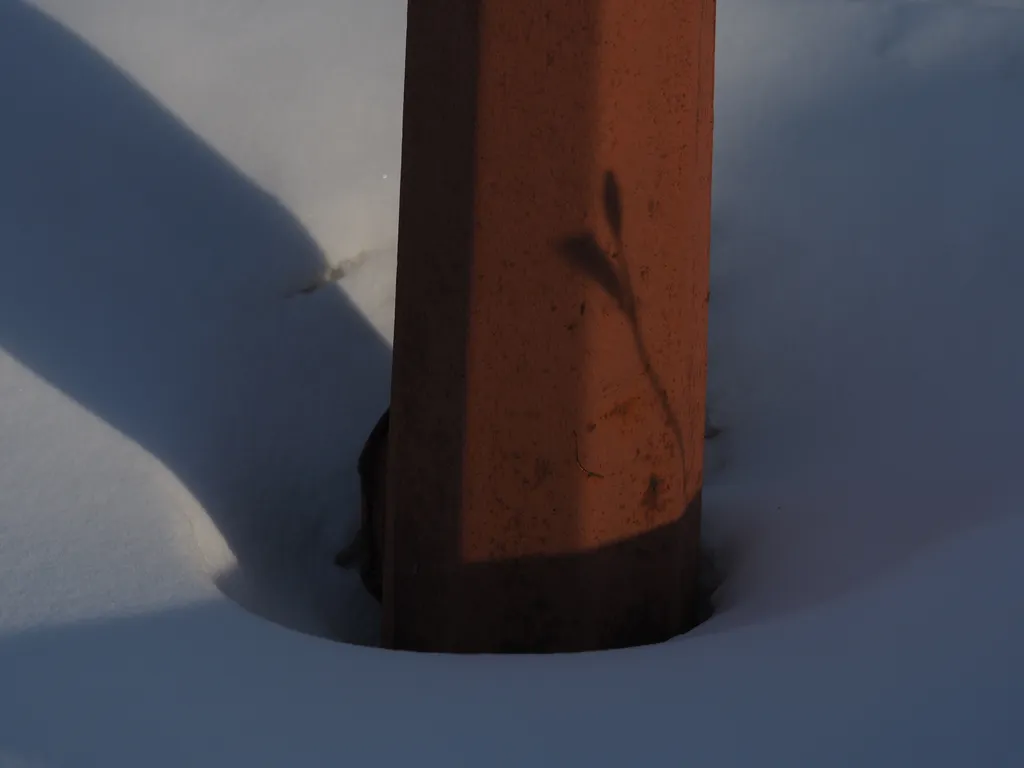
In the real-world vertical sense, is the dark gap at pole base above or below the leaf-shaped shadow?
below

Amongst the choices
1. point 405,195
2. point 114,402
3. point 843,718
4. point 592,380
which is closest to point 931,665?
point 843,718

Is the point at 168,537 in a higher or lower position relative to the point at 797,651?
higher

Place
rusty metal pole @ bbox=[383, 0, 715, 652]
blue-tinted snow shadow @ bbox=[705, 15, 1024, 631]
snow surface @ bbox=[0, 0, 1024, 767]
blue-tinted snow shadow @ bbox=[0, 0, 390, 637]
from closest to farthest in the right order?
snow surface @ bbox=[0, 0, 1024, 767] < rusty metal pole @ bbox=[383, 0, 715, 652] < blue-tinted snow shadow @ bbox=[705, 15, 1024, 631] < blue-tinted snow shadow @ bbox=[0, 0, 390, 637]

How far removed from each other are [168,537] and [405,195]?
0.49m

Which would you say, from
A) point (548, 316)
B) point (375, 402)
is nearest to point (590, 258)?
point (548, 316)

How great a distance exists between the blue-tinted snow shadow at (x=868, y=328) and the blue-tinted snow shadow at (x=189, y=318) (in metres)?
0.61

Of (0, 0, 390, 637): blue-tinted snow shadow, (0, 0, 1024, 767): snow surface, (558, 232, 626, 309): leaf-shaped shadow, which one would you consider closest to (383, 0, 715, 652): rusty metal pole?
(558, 232, 626, 309): leaf-shaped shadow

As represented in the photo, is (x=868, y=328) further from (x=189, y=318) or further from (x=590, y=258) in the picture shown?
(x=189, y=318)

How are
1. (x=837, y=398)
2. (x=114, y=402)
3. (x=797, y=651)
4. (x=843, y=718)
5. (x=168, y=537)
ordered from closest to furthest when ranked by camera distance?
(x=843, y=718)
(x=797, y=651)
(x=168, y=537)
(x=114, y=402)
(x=837, y=398)

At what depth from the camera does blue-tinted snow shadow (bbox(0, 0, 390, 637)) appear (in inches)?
66.9

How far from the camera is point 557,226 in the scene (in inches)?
51.5

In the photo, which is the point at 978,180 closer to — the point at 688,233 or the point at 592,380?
the point at 688,233

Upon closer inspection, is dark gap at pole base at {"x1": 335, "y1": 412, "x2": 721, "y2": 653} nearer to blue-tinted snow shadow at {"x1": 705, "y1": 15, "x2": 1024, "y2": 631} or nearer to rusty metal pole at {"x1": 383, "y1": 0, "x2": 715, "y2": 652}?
rusty metal pole at {"x1": 383, "y1": 0, "x2": 715, "y2": 652}

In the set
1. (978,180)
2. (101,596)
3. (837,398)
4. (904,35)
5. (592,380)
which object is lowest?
(101,596)
